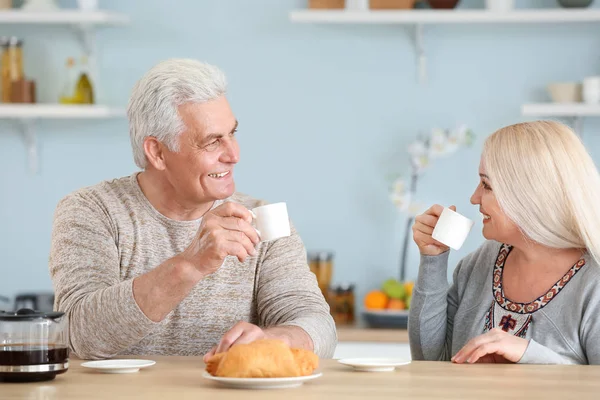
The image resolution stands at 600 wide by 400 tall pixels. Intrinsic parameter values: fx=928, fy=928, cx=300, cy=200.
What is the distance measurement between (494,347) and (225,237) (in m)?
0.56

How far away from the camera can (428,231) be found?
2.11 metres

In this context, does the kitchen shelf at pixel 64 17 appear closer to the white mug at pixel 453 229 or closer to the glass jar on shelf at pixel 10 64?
the glass jar on shelf at pixel 10 64

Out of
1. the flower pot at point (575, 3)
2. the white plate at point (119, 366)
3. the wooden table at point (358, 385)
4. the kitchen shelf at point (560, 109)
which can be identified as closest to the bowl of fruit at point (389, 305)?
the kitchen shelf at point (560, 109)

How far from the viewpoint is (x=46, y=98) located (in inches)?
155

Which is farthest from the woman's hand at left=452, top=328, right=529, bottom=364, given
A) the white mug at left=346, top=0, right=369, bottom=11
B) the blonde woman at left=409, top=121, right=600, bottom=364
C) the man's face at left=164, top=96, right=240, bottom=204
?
the white mug at left=346, top=0, right=369, bottom=11

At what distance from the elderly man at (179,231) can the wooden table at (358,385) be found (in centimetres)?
37

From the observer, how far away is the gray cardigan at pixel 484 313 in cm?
193

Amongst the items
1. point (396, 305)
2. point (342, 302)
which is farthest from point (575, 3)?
point (342, 302)

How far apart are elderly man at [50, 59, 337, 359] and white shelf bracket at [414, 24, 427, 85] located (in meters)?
1.74

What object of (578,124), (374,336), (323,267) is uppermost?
(578,124)

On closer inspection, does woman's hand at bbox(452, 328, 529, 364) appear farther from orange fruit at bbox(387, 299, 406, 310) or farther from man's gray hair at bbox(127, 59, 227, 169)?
orange fruit at bbox(387, 299, 406, 310)

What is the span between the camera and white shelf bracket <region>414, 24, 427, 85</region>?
379 centimetres

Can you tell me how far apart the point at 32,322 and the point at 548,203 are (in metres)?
1.07

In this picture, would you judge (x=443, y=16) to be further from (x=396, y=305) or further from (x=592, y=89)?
(x=396, y=305)
